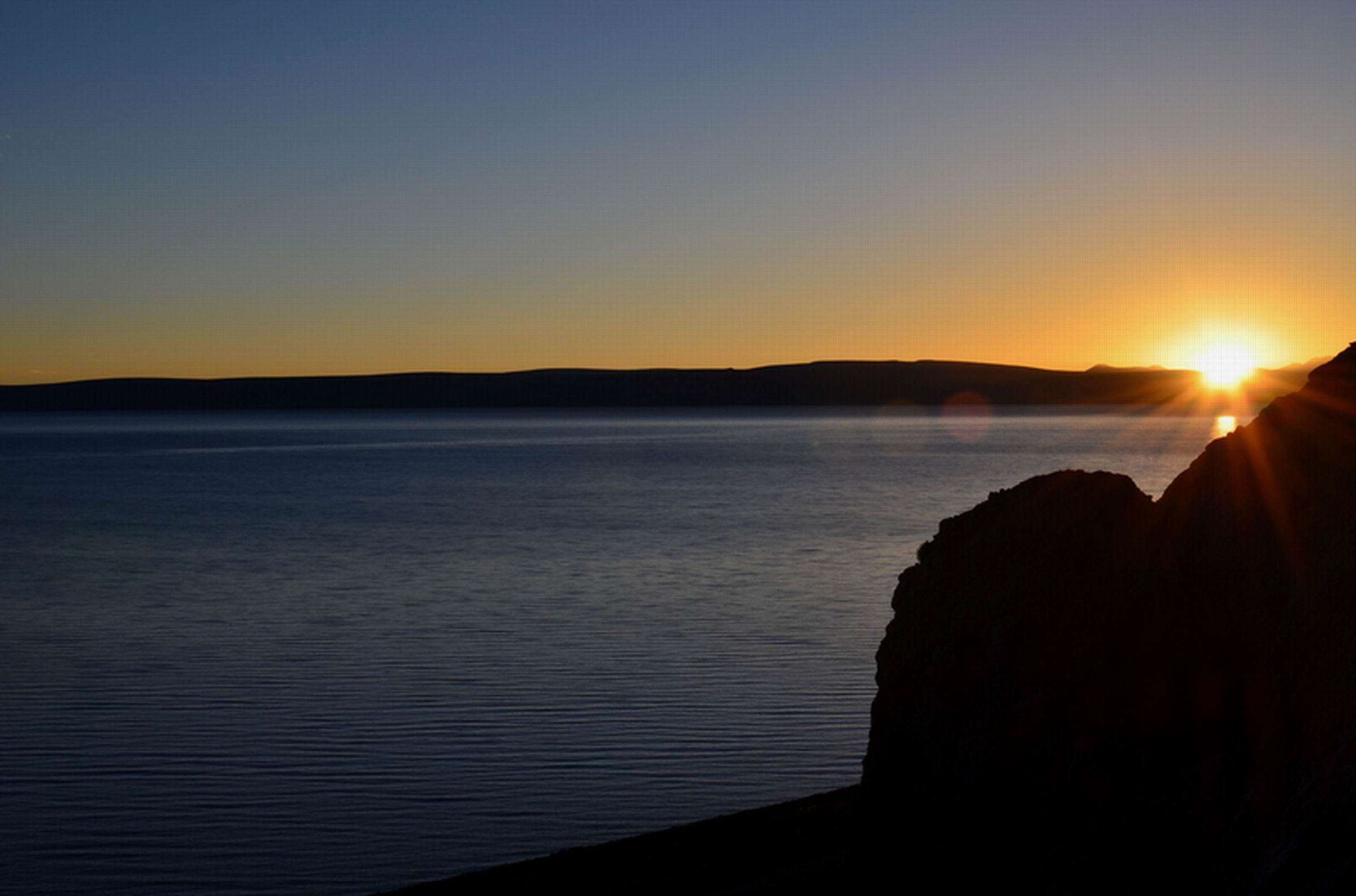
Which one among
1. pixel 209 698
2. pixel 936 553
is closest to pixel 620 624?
pixel 209 698

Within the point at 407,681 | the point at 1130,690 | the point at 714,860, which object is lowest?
the point at 407,681

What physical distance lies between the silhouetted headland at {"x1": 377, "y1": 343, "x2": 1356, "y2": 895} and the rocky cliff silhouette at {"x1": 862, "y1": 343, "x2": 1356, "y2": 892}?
1 cm

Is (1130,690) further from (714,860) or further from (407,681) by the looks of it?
(407,681)

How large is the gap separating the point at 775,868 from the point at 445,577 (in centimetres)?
2094

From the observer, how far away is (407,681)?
1714 centimetres

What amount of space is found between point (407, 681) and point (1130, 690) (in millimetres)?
11950

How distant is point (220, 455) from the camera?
10456cm

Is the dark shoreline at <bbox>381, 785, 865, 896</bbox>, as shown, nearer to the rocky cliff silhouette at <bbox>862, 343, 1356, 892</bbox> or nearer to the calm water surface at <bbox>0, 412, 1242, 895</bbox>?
the rocky cliff silhouette at <bbox>862, 343, 1356, 892</bbox>

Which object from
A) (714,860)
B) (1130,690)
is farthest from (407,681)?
(1130,690)

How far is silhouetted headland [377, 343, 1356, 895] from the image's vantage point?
539 cm

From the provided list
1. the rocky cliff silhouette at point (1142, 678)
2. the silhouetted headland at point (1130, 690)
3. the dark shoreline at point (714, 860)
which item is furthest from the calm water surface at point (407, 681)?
the rocky cliff silhouette at point (1142, 678)

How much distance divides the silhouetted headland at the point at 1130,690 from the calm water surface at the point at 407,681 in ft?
11.5

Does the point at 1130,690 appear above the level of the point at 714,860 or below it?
above

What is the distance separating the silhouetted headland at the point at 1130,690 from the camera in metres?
5.39
